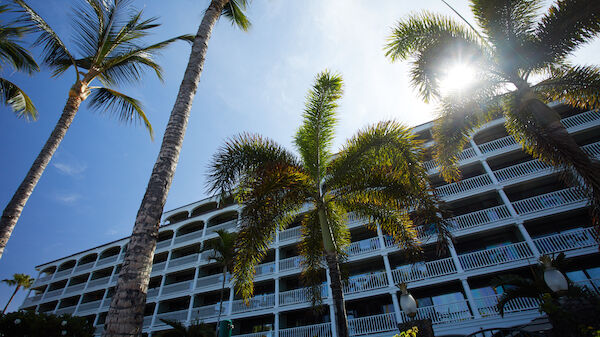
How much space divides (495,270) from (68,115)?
18.9 meters

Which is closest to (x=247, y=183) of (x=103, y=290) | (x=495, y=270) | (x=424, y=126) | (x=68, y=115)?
(x=68, y=115)

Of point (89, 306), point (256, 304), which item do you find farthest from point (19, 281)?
point (256, 304)

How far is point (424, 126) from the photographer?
2031 cm

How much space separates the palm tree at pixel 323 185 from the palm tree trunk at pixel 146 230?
2.82m

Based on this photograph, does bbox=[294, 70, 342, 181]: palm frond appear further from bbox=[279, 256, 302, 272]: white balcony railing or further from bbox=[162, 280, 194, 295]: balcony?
bbox=[162, 280, 194, 295]: balcony

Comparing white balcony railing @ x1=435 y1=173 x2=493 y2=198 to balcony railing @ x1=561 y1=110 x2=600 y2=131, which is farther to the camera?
white balcony railing @ x1=435 y1=173 x2=493 y2=198

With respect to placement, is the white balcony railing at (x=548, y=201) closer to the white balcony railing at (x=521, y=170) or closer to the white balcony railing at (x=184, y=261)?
the white balcony railing at (x=521, y=170)

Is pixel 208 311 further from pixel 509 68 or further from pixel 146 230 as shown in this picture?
pixel 509 68

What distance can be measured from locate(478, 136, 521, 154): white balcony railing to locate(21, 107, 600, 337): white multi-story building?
64mm

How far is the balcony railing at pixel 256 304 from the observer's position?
1848 centimetres

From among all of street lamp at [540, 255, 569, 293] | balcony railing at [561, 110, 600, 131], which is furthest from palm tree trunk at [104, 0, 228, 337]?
balcony railing at [561, 110, 600, 131]

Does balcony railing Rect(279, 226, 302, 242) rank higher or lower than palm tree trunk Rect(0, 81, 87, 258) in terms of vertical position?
higher

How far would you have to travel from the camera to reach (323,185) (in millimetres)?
8719

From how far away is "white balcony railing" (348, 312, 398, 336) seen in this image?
14.5m
